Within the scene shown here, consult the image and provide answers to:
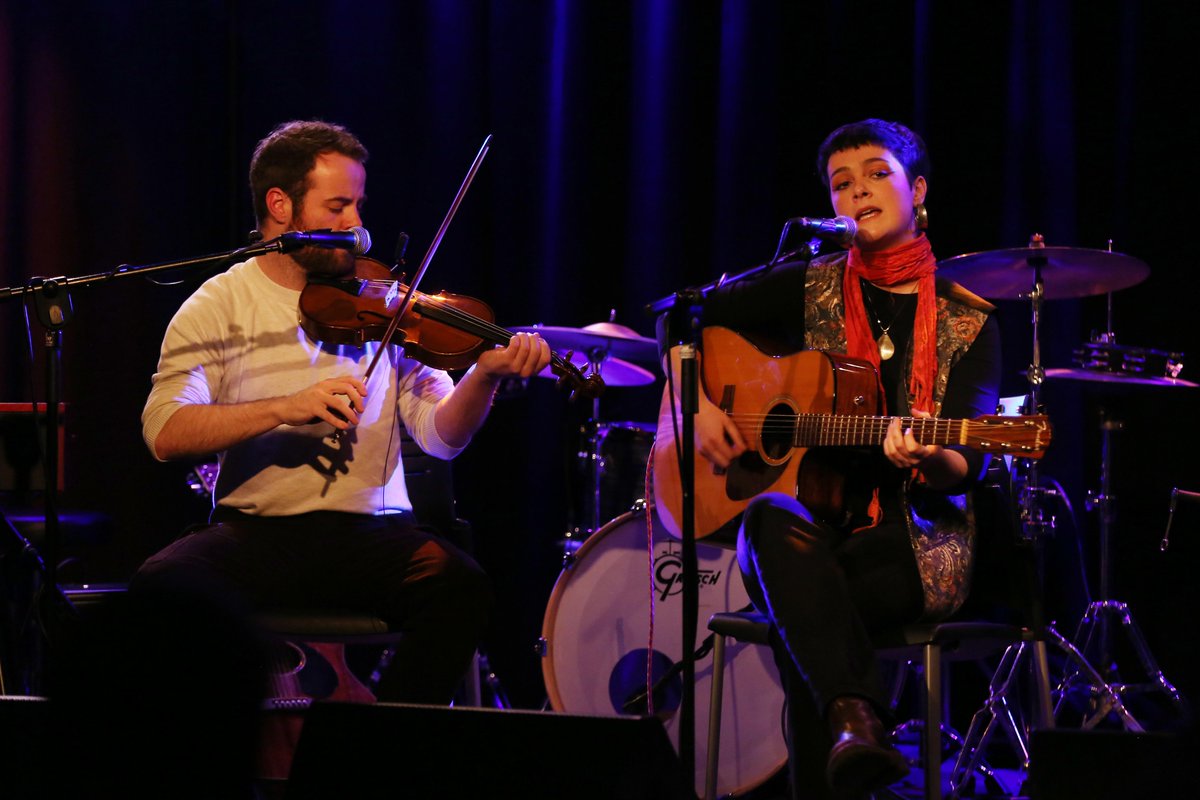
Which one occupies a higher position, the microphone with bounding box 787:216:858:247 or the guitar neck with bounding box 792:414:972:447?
the microphone with bounding box 787:216:858:247

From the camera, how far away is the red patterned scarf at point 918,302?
2695 millimetres

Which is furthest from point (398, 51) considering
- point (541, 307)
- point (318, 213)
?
point (318, 213)

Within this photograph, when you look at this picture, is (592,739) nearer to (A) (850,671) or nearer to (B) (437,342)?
(A) (850,671)

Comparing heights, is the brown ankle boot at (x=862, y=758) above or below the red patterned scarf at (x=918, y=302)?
below

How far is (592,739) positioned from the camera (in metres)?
1.54

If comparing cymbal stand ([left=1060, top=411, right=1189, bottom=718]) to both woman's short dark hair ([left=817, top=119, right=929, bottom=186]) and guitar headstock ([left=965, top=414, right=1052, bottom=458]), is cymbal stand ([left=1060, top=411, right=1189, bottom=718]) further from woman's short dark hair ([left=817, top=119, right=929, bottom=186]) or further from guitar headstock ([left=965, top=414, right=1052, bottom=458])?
guitar headstock ([left=965, top=414, right=1052, bottom=458])

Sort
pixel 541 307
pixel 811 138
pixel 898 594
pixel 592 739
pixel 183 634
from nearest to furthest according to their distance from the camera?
pixel 183 634
pixel 592 739
pixel 898 594
pixel 811 138
pixel 541 307

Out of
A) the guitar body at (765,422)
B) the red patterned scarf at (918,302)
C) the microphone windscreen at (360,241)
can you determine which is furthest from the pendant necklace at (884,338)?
the microphone windscreen at (360,241)

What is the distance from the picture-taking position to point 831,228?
8.00 ft

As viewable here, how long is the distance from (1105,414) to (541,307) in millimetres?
2026

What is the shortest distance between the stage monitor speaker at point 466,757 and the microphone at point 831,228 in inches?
48.4

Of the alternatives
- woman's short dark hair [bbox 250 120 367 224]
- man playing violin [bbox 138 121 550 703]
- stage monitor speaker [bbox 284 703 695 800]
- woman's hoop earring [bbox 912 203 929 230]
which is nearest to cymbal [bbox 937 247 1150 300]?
woman's hoop earring [bbox 912 203 929 230]

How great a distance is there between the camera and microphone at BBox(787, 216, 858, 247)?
2.41 m

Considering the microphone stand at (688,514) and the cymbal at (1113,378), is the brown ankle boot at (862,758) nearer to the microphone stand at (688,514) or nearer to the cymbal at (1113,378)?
the microphone stand at (688,514)
